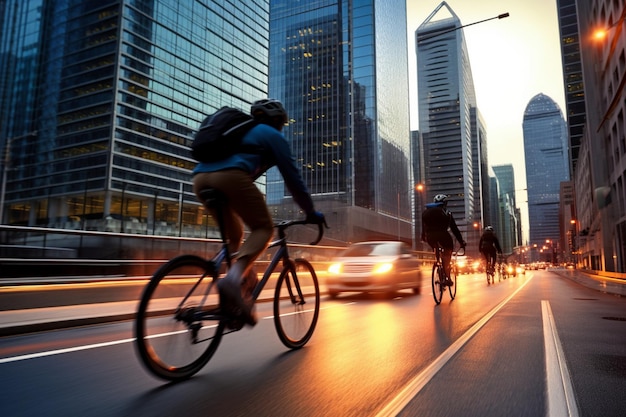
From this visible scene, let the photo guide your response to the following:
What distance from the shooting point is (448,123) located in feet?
553

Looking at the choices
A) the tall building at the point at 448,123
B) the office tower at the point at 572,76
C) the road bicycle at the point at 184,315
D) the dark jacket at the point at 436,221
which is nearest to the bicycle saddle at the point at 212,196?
the road bicycle at the point at 184,315

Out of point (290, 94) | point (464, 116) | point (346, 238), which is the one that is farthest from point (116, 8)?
point (464, 116)

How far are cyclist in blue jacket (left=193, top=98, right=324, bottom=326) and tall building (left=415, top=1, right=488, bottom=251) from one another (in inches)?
6398

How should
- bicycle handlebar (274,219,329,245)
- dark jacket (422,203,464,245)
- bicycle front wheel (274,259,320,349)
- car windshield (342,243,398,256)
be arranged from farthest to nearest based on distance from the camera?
car windshield (342,243,398,256) → dark jacket (422,203,464,245) → bicycle front wheel (274,259,320,349) → bicycle handlebar (274,219,329,245)

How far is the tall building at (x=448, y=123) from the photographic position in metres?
163

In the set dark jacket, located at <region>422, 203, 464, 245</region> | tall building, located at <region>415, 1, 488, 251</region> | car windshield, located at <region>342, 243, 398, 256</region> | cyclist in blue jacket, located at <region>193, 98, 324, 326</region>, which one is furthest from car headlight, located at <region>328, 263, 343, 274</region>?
tall building, located at <region>415, 1, 488, 251</region>

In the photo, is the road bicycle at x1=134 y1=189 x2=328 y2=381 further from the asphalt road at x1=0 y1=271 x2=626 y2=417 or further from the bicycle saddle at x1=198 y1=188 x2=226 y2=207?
the asphalt road at x1=0 y1=271 x2=626 y2=417

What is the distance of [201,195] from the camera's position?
3127 millimetres

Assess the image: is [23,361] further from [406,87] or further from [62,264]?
[406,87]

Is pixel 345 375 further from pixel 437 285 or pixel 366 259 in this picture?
pixel 366 259

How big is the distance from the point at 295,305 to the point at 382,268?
6.31 metres

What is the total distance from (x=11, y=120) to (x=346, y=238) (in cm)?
7813

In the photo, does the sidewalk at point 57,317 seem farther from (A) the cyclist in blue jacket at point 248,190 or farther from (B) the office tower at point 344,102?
(B) the office tower at point 344,102

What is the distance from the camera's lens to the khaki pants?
9.91ft
